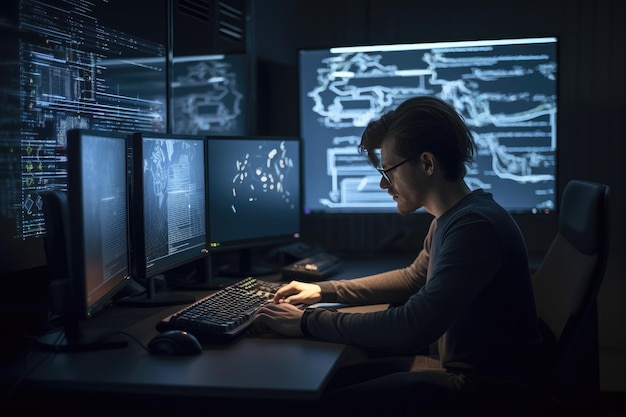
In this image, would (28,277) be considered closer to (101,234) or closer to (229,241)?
(101,234)

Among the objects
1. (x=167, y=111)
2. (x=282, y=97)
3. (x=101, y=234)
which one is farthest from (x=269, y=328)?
(x=282, y=97)

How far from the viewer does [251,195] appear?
2.62 m

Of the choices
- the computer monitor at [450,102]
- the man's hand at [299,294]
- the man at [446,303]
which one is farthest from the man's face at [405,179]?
the computer monitor at [450,102]

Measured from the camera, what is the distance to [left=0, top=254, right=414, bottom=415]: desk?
1373 mm

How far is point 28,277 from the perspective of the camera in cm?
187

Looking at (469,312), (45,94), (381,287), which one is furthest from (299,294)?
(45,94)

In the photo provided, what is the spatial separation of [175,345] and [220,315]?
0.78ft

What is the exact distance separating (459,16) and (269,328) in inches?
87.1

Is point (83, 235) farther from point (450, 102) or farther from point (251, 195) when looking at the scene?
point (450, 102)

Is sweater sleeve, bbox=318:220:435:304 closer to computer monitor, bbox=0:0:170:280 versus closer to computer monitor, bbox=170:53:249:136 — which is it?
computer monitor, bbox=0:0:170:280

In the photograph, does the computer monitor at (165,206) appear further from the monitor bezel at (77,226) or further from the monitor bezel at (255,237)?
the monitor bezel at (77,226)

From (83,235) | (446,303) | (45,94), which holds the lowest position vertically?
(446,303)

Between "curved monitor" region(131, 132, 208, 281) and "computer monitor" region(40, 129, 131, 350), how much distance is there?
13 centimetres

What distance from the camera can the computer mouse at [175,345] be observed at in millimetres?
1584
